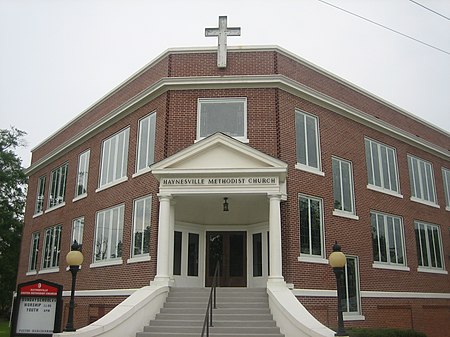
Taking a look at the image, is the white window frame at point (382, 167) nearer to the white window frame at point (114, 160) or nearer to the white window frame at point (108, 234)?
the white window frame at point (114, 160)

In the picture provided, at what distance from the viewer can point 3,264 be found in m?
A: 41.9

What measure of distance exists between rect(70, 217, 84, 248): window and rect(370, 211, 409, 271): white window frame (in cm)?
1282

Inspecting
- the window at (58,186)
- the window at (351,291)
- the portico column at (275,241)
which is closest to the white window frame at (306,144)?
the portico column at (275,241)

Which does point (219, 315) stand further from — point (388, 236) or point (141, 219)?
point (388, 236)

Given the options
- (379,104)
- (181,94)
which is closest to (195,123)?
(181,94)

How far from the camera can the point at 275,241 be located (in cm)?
1442

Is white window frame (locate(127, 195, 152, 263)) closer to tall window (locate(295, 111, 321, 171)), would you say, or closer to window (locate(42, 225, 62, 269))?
tall window (locate(295, 111, 321, 171))

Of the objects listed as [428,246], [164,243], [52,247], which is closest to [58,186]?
[52,247]

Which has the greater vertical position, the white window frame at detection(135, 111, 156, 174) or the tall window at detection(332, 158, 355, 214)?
the white window frame at detection(135, 111, 156, 174)

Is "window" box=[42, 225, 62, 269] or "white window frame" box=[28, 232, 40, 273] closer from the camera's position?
"window" box=[42, 225, 62, 269]

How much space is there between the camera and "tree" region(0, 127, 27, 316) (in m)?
41.1

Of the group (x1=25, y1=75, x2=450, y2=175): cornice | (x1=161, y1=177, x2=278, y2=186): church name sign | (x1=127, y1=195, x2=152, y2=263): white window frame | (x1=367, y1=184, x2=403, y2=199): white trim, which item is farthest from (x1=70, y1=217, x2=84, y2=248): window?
(x1=367, y1=184, x2=403, y2=199): white trim

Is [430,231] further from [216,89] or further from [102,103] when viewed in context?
[102,103]

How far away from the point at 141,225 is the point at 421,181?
46.3 ft
